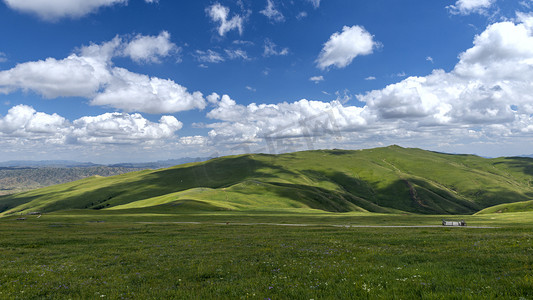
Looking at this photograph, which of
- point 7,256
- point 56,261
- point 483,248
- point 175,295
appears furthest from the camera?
point 7,256

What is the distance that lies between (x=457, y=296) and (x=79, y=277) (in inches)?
778

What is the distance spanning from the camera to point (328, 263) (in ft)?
56.6

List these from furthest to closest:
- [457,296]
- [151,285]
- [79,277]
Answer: [79,277] < [151,285] < [457,296]

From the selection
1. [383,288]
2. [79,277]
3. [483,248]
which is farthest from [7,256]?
[483,248]

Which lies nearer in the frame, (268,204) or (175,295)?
(175,295)

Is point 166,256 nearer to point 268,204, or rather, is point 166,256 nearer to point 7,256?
point 7,256

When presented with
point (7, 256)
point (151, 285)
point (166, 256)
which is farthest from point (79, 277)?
point (7, 256)

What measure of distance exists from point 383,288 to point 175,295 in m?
9.18

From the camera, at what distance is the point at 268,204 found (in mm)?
151125

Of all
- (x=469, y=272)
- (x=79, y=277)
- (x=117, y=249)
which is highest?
(x=469, y=272)

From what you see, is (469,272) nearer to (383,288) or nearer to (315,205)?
(383,288)

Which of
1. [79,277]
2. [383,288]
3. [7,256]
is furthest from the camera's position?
[7,256]

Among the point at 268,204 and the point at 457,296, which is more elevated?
the point at 457,296

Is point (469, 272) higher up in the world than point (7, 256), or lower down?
higher up
